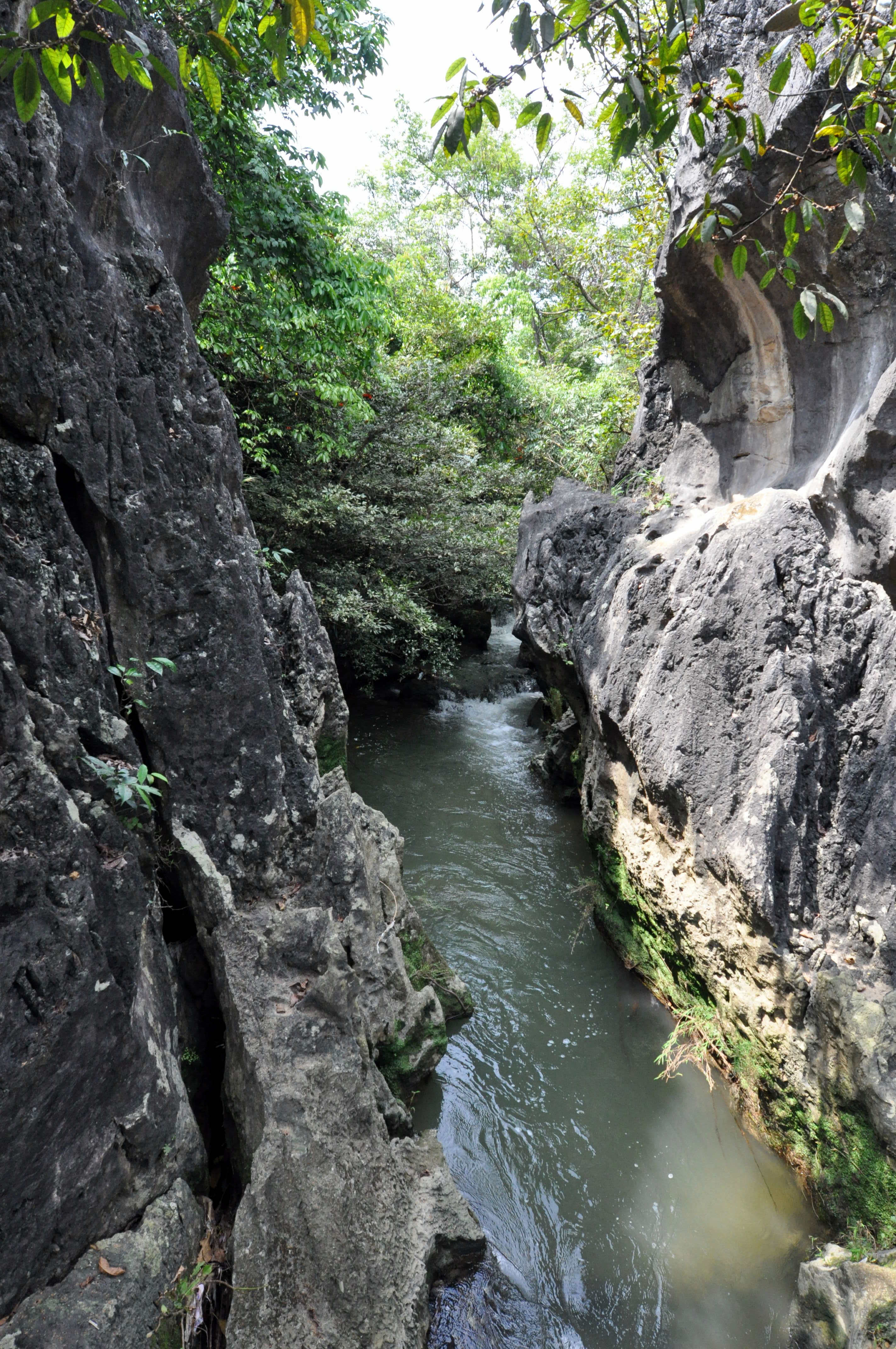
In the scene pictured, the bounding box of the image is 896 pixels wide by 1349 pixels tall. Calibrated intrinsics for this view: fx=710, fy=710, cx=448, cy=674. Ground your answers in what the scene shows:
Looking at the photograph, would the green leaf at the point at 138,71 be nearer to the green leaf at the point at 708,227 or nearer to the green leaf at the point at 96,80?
the green leaf at the point at 96,80

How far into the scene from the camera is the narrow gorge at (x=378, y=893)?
10.0ft

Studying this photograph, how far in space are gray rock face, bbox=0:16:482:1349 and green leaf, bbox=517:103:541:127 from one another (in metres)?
2.30

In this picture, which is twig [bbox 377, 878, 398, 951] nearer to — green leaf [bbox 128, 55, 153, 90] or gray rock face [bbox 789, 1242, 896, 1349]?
gray rock face [bbox 789, 1242, 896, 1349]

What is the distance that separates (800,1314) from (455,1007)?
278 cm

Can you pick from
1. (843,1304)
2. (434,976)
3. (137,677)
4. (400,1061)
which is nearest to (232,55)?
(137,677)

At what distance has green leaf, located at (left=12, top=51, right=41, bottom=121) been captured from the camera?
1849 millimetres

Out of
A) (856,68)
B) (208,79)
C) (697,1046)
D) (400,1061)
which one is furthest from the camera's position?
(697,1046)

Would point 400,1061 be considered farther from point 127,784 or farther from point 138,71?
point 138,71

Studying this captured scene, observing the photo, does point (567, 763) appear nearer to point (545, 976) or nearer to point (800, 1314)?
point (545, 976)

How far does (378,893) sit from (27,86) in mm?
4587

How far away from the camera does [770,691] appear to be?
16.9 ft

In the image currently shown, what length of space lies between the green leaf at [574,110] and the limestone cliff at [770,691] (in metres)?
2.70

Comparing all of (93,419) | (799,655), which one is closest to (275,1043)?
(93,419)

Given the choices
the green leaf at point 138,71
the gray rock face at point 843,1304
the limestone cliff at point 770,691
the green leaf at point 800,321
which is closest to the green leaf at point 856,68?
the green leaf at point 800,321
